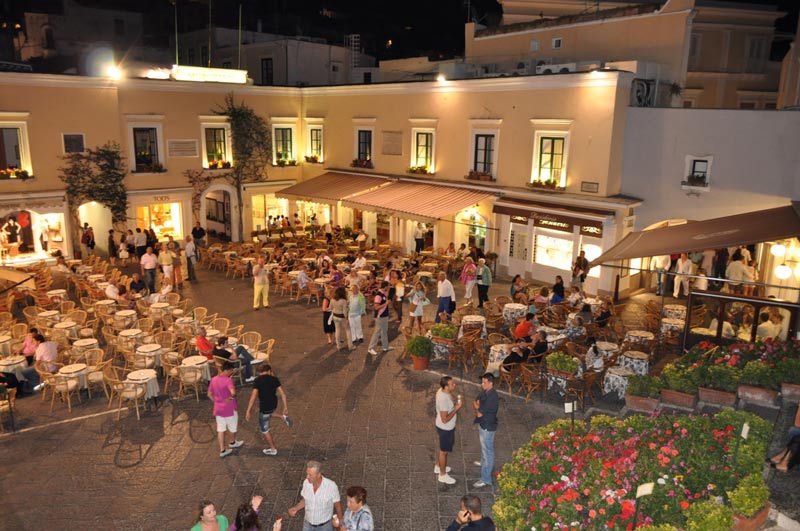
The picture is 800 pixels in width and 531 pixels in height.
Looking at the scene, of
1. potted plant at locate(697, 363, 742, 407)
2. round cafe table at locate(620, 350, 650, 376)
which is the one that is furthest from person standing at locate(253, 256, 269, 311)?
potted plant at locate(697, 363, 742, 407)

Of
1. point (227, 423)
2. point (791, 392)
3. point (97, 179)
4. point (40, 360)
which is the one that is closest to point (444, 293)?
point (227, 423)

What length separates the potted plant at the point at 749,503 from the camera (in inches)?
260

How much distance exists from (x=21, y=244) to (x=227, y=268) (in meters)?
7.73

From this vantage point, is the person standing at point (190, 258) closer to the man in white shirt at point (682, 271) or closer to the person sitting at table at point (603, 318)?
the person sitting at table at point (603, 318)

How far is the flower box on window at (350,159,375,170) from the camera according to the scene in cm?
2605

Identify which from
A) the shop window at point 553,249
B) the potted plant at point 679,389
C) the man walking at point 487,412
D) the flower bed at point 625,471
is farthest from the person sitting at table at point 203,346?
the shop window at point 553,249

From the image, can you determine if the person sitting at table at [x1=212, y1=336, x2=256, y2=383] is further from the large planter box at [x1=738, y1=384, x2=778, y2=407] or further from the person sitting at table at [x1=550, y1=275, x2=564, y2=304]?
the large planter box at [x1=738, y1=384, x2=778, y2=407]

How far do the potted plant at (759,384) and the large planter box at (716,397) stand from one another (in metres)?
0.20

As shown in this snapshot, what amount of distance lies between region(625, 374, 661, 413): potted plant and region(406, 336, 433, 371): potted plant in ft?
13.4

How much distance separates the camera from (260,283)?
1728cm

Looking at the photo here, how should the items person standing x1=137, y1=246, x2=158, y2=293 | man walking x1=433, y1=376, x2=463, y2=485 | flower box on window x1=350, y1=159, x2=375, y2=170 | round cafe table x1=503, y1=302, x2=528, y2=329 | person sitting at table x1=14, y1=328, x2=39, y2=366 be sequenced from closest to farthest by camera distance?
man walking x1=433, y1=376, x2=463, y2=485
person sitting at table x1=14, y1=328, x2=39, y2=366
round cafe table x1=503, y1=302, x2=528, y2=329
person standing x1=137, y1=246, x2=158, y2=293
flower box on window x1=350, y1=159, x2=375, y2=170

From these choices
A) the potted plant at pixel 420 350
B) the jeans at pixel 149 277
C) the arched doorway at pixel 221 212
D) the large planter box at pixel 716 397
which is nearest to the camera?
the large planter box at pixel 716 397

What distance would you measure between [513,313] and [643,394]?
533cm

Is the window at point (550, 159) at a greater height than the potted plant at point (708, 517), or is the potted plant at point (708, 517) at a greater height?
the window at point (550, 159)
